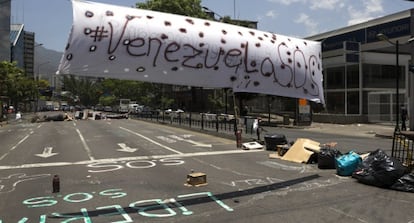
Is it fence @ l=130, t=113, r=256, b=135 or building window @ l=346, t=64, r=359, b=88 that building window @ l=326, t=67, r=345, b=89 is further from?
fence @ l=130, t=113, r=256, b=135

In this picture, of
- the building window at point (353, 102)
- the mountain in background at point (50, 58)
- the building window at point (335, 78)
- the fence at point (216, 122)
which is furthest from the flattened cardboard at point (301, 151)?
the building window at point (335, 78)

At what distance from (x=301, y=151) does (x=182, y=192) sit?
7.09 m

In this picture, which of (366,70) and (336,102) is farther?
(336,102)

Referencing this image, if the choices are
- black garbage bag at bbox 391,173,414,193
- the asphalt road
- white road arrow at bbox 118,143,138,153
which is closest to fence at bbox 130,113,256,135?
white road arrow at bbox 118,143,138,153

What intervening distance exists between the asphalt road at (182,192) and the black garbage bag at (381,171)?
28cm

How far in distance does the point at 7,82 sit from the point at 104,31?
2562 inches

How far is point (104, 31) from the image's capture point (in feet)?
21.7

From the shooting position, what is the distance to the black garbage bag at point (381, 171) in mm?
10891

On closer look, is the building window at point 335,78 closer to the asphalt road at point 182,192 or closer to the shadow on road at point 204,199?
the asphalt road at point 182,192

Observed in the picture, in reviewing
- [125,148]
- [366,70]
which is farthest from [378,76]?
[125,148]

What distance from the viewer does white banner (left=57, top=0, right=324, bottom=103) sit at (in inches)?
259

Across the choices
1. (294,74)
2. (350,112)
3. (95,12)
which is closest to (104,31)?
(95,12)

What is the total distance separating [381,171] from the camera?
11.1 metres

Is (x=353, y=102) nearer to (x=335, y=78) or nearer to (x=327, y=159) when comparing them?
(x=335, y=78)
